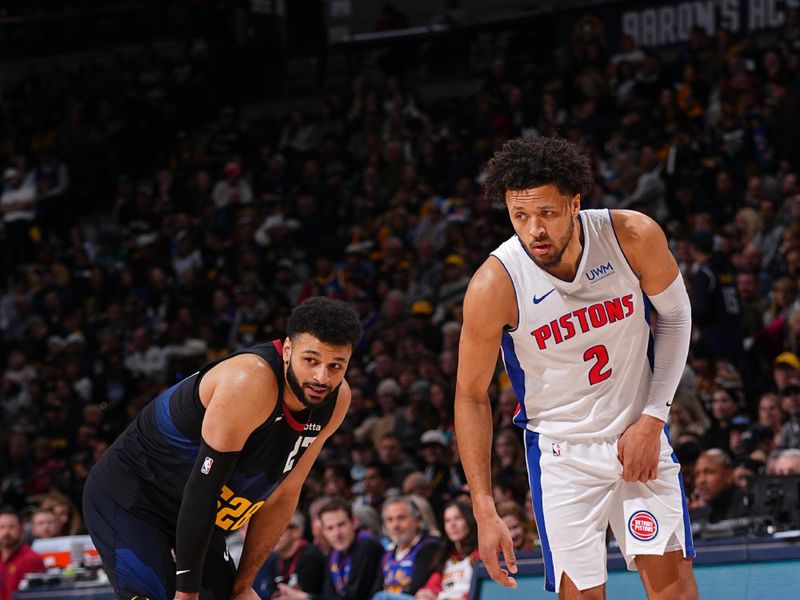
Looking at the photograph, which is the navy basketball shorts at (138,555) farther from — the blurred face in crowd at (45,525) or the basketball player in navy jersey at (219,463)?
the blurred face in crowd at (45,525)

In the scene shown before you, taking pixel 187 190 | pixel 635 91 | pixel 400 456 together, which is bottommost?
pixel 400 456

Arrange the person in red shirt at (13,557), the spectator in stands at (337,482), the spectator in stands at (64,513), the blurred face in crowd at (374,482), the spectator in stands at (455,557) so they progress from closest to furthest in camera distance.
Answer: the spectator in stands at (455,557), the person in red shirt at (13,557), the blurred face in crowd at (374,482), the spectator in stands at (337,482), the spectator in stands at (64,513)

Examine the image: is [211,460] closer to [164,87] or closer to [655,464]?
[655,464]

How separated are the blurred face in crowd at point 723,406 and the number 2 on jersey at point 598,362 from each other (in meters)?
4.98

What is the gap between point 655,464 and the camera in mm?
4145

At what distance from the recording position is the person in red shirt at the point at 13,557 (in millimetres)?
8466

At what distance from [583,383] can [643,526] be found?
527 millimetres

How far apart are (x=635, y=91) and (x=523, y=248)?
10.3 metres

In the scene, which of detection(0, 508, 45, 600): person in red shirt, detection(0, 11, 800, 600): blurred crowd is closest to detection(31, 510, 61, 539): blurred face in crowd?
detection(0, 11, 800, 600): blurred crowd

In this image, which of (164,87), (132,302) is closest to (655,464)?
(132,302)

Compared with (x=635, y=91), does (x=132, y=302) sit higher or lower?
lower

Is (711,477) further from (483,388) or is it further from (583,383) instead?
(483,388)

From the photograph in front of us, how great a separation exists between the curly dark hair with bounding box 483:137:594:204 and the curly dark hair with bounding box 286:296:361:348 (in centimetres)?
71

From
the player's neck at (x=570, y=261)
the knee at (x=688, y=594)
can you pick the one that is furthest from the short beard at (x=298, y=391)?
the knee at (x=688, y=594)
